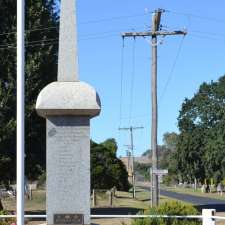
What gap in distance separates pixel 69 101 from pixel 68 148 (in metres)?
0.90

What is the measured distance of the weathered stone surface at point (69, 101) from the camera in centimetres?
1255

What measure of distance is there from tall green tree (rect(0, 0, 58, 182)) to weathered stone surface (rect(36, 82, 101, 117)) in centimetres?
1987

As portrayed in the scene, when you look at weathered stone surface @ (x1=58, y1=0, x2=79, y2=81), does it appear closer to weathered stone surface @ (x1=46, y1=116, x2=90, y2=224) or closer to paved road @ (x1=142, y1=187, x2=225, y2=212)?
weathered stone surface @ (x1=46, y1=116, x2=90, y2=224)

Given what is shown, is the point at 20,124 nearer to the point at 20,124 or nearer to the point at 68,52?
the point at 20,124

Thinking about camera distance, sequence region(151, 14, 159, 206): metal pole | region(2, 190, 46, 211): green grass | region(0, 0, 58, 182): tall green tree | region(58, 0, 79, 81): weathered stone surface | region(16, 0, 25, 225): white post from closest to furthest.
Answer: region(16, 0, 25, 225): white post < region(58, 0, 79, 81): weathered stone surface < region(0, 0, 58, 182): tall green tree < region(151, 14, 159, 206): metal pole < region(2, 190, 46, 211): green grass

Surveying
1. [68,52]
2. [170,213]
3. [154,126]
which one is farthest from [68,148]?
[154,126]

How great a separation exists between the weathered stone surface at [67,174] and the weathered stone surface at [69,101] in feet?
1.57

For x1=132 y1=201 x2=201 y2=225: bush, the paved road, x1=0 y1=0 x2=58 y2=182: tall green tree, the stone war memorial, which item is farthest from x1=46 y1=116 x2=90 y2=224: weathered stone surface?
the paved road

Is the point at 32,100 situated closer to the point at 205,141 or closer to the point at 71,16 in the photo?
the point at 71,16

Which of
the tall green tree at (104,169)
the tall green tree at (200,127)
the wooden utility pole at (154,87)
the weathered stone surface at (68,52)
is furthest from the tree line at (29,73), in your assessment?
the tall green tree at (200,127)

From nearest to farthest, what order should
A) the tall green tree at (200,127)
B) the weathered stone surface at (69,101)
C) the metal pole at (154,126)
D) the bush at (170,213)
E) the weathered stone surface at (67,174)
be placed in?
the weathered stone surface at (69,101) → the weathered stone surface at (67,174) → the bush at (170,213) → the metal pole at (154,126) → the tall green tree at (200,127)

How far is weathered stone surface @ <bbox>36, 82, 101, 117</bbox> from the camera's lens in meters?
12.5

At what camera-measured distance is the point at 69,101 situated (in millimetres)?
12578

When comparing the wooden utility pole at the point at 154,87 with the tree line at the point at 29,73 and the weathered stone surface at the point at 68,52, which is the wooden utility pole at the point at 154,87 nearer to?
the tree line at the point at 29,73
